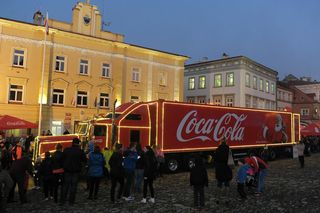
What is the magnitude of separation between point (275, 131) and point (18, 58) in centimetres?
2426

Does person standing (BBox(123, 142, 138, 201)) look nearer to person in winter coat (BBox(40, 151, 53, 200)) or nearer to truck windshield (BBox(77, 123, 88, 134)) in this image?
person in winter coat (BBox(40, 151, 53, 200))

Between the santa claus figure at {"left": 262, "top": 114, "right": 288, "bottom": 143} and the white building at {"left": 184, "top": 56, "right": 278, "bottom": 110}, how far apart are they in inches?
917

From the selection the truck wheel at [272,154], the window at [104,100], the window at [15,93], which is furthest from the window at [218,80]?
the window at [15,93]

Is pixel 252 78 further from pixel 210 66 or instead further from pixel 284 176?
pixel 284 176

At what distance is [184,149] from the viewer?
2153cm

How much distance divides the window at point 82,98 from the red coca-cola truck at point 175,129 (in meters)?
17.8

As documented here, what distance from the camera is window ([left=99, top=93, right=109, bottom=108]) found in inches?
1555

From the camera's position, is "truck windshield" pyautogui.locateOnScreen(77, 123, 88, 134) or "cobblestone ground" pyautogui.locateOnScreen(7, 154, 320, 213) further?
"truck windshield" pyautogui.locateOnScreen(77, 123, 88, 134)

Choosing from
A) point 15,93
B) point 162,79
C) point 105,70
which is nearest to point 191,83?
point 162,79

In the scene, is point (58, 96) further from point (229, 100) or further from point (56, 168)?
point (229, 100)

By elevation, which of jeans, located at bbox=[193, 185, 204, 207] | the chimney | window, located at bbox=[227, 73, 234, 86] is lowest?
jeans, located at bbox=[193, 185, 204, 207]

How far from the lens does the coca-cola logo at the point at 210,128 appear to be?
21709 millimetres

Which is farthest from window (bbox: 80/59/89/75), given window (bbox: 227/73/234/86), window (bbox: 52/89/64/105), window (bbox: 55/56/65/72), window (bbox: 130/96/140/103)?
window (bbox: 227/73/234/86)

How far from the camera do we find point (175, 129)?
21.1m
